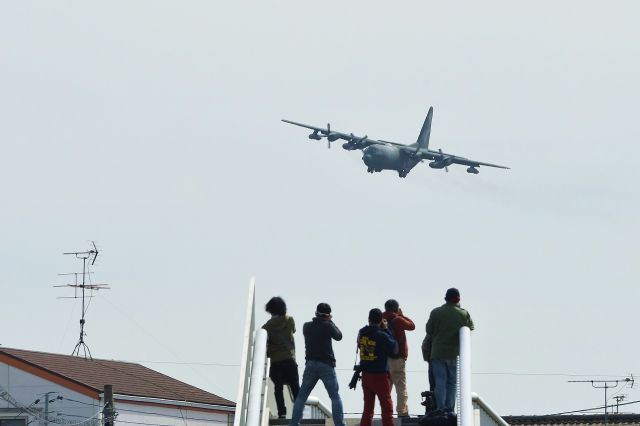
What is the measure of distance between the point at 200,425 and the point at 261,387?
24946 mm

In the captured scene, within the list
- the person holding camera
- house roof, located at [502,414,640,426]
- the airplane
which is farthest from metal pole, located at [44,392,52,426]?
the airplane

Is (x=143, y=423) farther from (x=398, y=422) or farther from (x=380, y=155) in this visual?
(x=380, y=155)

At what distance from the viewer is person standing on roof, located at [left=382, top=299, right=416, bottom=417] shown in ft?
54.7

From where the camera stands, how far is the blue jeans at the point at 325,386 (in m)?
15.4

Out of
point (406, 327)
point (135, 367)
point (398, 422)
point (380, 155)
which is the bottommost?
point (398, 422)

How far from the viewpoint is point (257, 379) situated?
14602 mm

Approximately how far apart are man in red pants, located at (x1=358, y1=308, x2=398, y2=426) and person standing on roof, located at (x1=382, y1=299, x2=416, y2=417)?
2.78ft

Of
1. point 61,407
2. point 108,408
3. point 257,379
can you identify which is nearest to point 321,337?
point 257,379

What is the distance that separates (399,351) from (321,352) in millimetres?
1527

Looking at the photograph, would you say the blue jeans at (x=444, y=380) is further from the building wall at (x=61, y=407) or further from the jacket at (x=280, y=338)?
the building wall at (x=61, y=407)

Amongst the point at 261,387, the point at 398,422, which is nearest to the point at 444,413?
the point at 398,422

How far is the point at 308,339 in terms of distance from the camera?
1555 cm

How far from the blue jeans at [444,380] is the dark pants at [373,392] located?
0.64m

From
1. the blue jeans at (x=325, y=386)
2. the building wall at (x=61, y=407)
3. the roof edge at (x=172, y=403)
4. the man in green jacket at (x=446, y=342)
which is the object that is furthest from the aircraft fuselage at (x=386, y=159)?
the blue jeans at (x=325, y=386)
